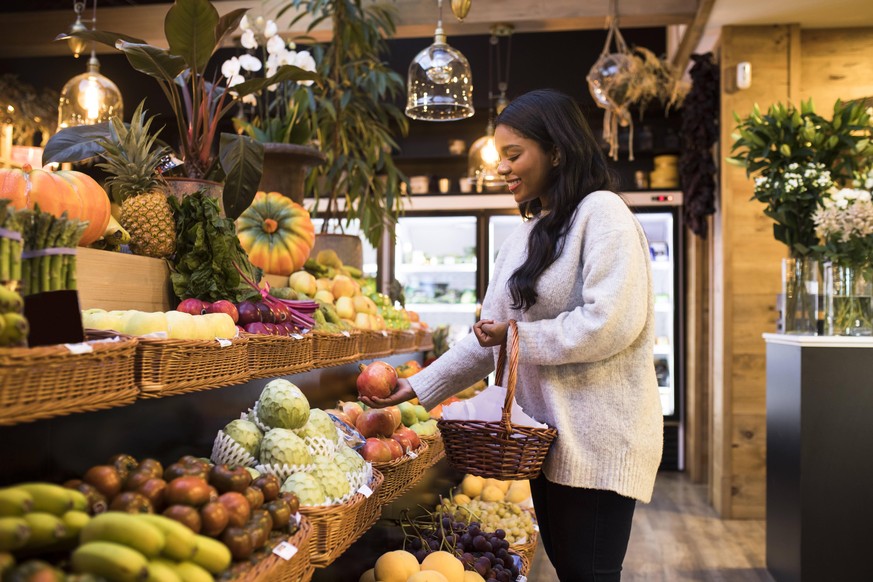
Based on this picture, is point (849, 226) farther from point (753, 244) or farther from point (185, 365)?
point (185, 365)

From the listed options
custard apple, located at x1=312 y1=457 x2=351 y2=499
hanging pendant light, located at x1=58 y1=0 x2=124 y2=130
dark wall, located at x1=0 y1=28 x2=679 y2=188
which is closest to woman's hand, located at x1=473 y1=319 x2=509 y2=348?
custard apple, located at x1=312 y1=457 x2=351 y2=499

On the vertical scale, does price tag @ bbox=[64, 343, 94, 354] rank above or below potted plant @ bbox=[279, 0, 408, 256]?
below

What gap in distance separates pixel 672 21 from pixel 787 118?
1701 millimetres

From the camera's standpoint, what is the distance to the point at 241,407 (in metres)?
2.11

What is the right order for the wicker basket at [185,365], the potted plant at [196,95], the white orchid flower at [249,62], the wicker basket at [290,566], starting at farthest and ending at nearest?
the white orchid flower at [249,62]
the potted plant at [196,95]
the wicker basket at [185,365]
the wicker basket at [290,566]

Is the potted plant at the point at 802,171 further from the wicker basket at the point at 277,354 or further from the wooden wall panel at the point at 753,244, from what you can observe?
the wicker basket at the point at 277,354

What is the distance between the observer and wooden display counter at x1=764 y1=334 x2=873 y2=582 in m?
3.78

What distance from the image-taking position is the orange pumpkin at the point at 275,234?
3.14m

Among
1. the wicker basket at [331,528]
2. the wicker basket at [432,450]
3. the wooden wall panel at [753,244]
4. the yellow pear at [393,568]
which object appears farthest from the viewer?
the wooden wall panel at [753,244]

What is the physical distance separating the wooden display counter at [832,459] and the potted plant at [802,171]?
294mm

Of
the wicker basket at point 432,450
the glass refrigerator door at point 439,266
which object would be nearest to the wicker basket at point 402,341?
the wicker basket at point 432,450

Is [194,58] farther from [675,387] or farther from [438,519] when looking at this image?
[675,387]

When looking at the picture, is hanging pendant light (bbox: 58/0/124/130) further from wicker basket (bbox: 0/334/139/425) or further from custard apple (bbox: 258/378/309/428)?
wicker basket (bbox: 0/334/139/425)

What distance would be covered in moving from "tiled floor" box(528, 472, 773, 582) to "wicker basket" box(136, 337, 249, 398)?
2946 mm
